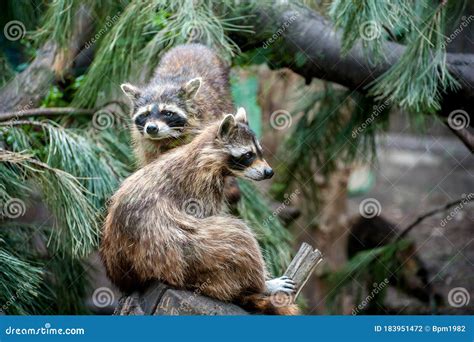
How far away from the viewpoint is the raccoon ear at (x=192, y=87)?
6227mm

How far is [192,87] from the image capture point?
6254mm

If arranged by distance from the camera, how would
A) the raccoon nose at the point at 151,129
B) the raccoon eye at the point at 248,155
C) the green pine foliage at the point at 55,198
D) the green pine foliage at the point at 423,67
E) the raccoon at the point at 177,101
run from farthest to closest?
1. the raccoon at the point at 177,101
2. the green pine foliage at the point at 423,67
3. the raccoon nose at the point at 151,129
4. the green pine foliage at the point at 55,198
5. the raccoon eye at the point at 248,155

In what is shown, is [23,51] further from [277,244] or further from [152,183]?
[152,183]

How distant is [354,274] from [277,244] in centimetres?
146

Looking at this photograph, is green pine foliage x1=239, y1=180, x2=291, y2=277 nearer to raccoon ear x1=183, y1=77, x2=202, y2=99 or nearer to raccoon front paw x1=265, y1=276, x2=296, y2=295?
raccoon ear x1=183, y1=77, x2=202, y2=99

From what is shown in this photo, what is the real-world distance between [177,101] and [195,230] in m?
1.66

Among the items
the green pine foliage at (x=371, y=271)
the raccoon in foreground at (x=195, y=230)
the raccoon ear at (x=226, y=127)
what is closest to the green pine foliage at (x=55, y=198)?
the raccoon in foreground at (x=195, y=230)

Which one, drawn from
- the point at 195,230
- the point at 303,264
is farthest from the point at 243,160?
the point at 303,264

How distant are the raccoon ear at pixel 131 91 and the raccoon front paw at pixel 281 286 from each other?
6.63ft

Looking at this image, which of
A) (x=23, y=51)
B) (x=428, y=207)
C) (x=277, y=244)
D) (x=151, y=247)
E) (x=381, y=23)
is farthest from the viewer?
(x=428, y=207)

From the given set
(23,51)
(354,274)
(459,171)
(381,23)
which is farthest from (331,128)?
(459,171)

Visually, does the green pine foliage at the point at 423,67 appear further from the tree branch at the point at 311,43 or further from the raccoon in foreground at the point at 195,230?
the raccoon in foreground at the point at 195,230

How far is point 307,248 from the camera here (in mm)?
4891

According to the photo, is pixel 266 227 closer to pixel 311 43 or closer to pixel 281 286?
pixel 311 43
